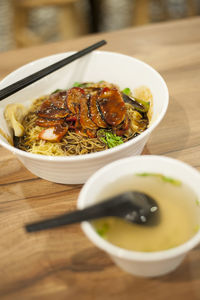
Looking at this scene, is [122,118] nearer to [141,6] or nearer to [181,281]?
[181,281]

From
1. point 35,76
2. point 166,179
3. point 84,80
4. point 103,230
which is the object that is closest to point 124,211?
point 103,230

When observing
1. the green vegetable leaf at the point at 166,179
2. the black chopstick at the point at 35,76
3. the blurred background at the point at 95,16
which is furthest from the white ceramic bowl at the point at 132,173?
the blurred background at the point at 95,16

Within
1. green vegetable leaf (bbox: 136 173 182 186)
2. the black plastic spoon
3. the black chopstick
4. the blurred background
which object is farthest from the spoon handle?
the blurred background

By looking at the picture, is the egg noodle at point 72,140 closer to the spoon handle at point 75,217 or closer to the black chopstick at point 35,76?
the black chopstick at point 35,76

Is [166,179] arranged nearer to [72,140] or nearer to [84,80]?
[72,140]

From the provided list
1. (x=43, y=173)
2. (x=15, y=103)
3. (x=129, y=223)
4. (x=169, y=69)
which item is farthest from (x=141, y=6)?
(x=129, y=223)

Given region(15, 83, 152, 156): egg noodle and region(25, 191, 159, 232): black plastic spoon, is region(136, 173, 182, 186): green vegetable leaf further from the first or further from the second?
region(15, 83, 152, 156): egg noodle
